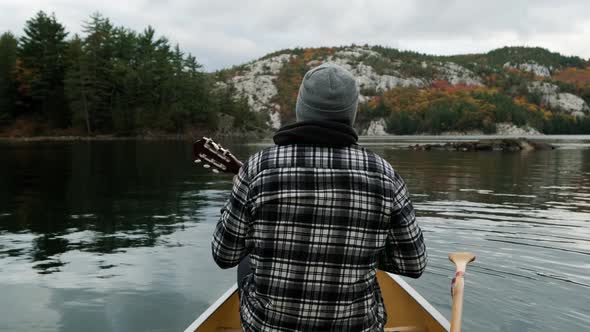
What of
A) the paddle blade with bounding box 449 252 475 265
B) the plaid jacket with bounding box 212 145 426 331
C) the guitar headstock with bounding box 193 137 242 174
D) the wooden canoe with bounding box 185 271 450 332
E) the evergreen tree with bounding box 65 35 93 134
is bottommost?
the wooden canoe with bounding box 185 271 450 332

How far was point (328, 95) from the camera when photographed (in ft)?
7.64

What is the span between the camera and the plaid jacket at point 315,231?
2.19m

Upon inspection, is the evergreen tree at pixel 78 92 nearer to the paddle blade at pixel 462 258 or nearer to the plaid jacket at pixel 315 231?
the paddle blade at pixel 462 258

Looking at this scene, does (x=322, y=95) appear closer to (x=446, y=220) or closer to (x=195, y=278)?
(x=195, y=278)

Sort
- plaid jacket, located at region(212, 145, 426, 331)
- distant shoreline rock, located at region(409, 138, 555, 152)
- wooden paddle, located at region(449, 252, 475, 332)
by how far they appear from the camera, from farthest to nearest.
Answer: distant shoreline rock, located at region(409, 138, 555, 152)
wooden paddle, located at region(449, 252, 475, 332)
plaid jacket, located at region(212, 145, 426, 331)

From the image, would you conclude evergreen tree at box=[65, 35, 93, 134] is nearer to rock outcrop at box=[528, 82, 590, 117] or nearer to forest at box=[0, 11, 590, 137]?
forest at box=[0, 11, 590, 137]

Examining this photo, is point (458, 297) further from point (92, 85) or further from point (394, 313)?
point (92, 85)

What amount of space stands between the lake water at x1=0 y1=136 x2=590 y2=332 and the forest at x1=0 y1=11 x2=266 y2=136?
62426 millimetres

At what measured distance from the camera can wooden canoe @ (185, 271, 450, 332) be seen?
11.9ft

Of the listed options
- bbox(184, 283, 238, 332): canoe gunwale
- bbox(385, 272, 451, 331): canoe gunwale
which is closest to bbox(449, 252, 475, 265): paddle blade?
bbox(385, 272, 451, 331): canoe gunwale

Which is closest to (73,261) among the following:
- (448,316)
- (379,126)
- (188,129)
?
(448,316)

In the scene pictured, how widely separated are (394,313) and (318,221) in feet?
8.50

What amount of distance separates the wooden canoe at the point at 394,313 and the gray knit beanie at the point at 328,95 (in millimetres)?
1845

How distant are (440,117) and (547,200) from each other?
139m
